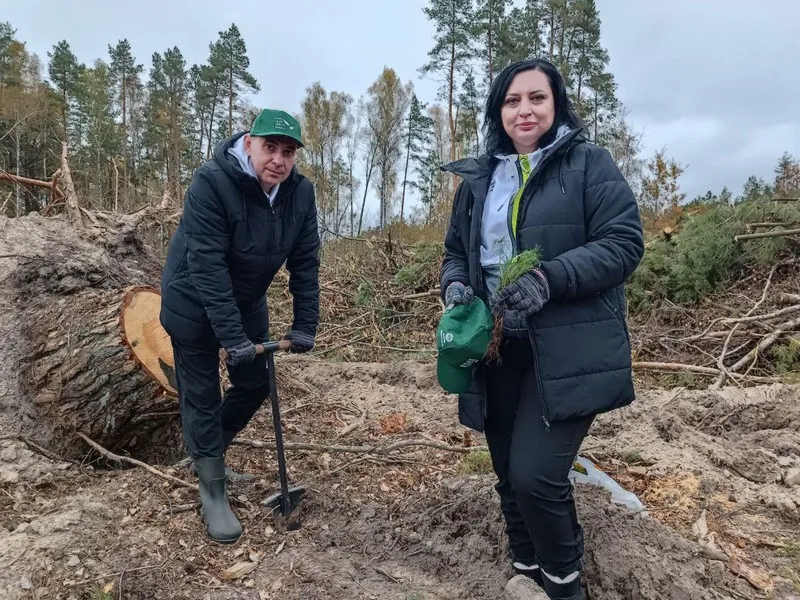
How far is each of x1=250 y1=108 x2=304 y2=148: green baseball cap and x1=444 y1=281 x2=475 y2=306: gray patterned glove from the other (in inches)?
44.1

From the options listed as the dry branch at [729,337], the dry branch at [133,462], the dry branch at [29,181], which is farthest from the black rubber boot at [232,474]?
the dry branch at [29,181]

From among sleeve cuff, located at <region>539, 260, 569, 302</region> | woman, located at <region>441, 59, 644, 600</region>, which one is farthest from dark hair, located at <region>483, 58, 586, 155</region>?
sleeve cuff, located at <region>539, 260, 569, 302</region>

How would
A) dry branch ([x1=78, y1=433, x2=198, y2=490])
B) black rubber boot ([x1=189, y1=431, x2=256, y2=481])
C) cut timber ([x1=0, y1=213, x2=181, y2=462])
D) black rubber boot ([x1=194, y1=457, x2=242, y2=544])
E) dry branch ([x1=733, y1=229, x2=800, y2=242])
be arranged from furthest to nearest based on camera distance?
dry branch ([x1=733, y1=229, x2=800, y2=242]), cut timber ([x1=0, y1=213, x2=181, y2=462]), black rubber boot ([x1=189, y1=431, x2=256, y2=481]), dry branch ([x1=78, y1=433, x2=198, y2=490]), black rubber boot ([x1=194, y1=457, x2=242, y2=544])

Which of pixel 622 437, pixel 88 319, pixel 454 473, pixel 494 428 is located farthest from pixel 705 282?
pixel 88 319

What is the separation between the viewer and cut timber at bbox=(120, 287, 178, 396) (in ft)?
12.5

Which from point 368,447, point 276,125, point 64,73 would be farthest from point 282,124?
point 64,73

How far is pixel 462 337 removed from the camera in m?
1.97

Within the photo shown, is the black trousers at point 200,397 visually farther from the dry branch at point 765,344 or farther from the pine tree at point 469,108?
the pine tree at point 469,108

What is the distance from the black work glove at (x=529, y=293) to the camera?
69.8 inches

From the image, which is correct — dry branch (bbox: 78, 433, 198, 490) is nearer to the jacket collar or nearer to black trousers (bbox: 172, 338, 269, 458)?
black trousers (bbox: 172, 338, 269, 458)

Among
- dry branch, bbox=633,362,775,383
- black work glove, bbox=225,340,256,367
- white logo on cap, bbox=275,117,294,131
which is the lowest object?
dry branch, bbox=633,362,775,383

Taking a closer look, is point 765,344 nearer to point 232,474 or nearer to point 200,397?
point 232,474

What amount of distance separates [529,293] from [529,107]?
707mm

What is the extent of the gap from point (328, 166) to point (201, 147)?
7190 mm
